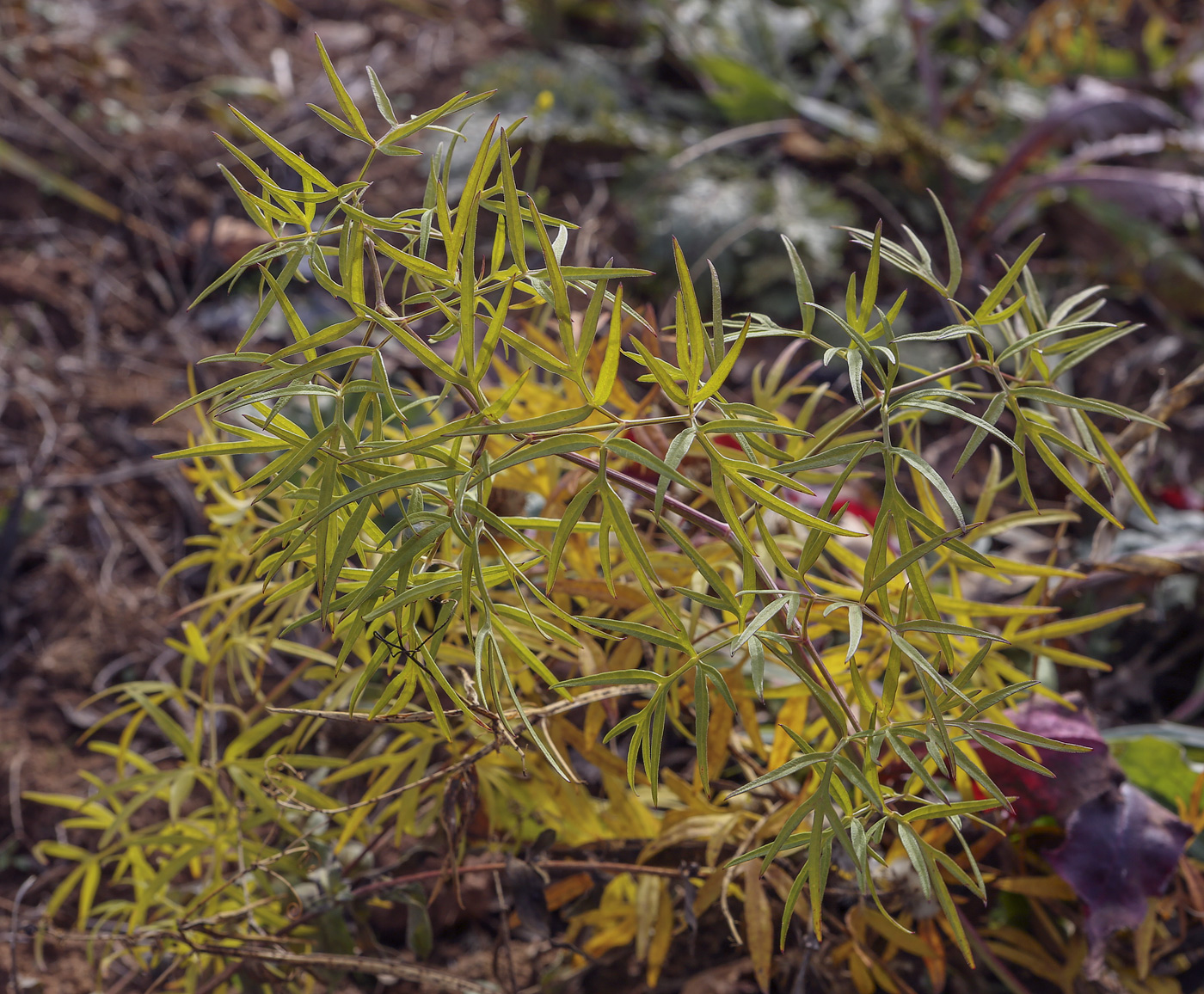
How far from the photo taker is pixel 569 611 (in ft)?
3.08

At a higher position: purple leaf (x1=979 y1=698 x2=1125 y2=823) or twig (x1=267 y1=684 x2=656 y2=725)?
twig (x1=267 y1=684 x2=656 y2=725)

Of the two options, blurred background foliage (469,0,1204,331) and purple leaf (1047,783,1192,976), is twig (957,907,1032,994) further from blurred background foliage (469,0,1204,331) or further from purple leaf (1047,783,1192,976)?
blurred background foliage (469,0,1204,331)

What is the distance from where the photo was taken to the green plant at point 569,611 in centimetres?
55

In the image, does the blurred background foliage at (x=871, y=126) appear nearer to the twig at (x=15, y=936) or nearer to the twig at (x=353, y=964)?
the twig at (x=353, y=964)

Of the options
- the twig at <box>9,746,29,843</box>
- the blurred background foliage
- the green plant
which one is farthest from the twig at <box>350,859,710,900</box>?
the blurred background foliage

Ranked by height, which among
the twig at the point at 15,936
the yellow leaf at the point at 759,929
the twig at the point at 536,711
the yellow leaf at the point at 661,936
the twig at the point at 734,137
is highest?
the twig at the point at 536,711

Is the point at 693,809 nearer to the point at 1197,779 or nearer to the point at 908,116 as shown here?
the point at 1197,779

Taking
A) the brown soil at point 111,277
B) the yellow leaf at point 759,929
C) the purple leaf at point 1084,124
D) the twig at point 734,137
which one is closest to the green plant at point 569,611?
the yellow leaf at point 759,929

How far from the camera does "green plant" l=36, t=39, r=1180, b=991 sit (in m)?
0.55

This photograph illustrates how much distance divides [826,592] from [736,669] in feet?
0.45

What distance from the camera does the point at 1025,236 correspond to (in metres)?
2.61

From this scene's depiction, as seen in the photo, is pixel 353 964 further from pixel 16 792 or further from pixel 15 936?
pixel 16 792

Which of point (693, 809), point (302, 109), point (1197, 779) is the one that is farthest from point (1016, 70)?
point (693, 809)

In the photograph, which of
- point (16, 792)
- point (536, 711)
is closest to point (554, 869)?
point (536, 711)
